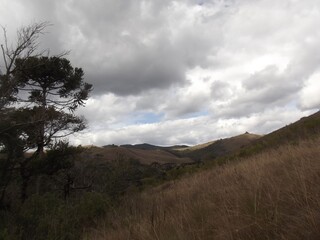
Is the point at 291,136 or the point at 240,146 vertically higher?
the point at 240,146

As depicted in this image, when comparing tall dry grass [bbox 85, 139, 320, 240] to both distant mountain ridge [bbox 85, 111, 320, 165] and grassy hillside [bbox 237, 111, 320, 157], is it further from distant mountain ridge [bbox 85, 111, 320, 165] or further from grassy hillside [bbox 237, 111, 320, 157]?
grassy hillside [bbox 237, 111, 320, 157]

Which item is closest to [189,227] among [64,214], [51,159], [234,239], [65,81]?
[234,239]

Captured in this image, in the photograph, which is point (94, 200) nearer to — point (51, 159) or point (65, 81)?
point (51, 159)

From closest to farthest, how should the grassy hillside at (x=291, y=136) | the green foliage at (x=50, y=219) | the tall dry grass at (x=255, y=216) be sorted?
the tall dry grass at (x=255, y=216) → the green foliage at (x=50, y=219) → the grassy hillside at (x=291, y=136)

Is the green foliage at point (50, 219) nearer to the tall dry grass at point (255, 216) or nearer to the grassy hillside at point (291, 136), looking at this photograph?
the tall dry grass at point (255, 216)

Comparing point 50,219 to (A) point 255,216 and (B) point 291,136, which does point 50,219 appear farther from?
(B) point 291,136

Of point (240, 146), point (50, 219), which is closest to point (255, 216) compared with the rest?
point (50, 219)

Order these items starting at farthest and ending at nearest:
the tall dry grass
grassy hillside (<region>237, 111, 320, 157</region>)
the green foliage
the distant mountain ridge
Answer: the distant mountain ridge < grassy hillside (<region>237, 111, 320, 157</region>) < the green foliage < the tall dry grass

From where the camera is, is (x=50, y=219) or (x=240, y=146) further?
(x=240, y=146)

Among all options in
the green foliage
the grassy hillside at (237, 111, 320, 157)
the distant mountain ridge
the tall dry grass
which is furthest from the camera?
the distant mountain ridge

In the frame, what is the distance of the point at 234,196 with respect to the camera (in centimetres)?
431

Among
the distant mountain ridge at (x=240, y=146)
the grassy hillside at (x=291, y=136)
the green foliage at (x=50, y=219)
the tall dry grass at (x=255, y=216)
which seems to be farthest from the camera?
the distant mountain ridge at (x=240, y=146)

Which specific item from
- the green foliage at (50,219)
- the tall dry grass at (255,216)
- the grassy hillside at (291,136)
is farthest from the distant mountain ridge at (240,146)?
the tall dry grass at (255,216)

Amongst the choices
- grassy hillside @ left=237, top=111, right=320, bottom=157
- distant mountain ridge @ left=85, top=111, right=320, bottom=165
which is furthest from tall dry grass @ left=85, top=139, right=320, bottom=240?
grassy hillside @ left=237, top=111, right=320, bottom=157
